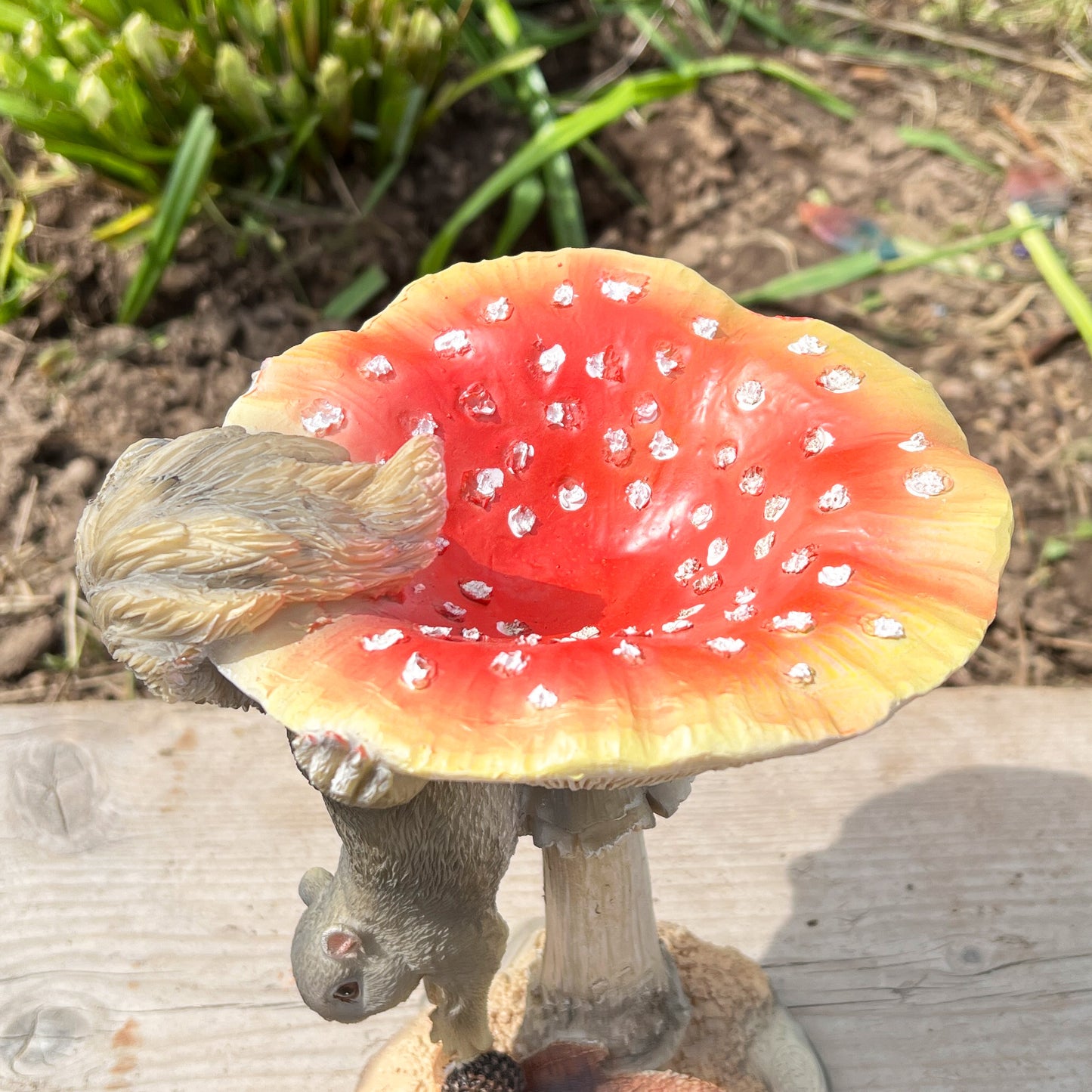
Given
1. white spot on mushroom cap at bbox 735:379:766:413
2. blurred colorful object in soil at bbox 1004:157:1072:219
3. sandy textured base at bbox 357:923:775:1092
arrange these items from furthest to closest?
blurred colorful object in soil at bbox 1004:157:1072:219, sandy textured base at bbox 357:923:775:1092, white spot on mushroom cap at bbox 735:379:766:413

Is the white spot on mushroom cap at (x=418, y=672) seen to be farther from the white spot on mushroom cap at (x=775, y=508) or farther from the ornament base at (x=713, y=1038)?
the ornament base at (x=713, y=1038)

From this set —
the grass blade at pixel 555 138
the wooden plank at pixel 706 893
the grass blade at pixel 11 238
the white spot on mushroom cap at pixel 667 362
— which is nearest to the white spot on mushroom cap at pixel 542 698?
the white spot on mushroom cap at pixel 667 362

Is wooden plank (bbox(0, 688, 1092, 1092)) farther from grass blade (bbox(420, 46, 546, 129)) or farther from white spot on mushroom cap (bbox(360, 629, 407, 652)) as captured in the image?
grass blade (bbox(420, 46, 546, 129))

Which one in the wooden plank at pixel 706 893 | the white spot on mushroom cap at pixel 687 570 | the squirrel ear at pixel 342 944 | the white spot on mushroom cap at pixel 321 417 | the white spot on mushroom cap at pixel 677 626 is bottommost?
the wooden plank at pixel 706 893

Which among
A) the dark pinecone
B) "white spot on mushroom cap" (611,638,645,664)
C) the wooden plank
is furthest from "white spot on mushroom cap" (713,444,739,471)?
the wooden plank

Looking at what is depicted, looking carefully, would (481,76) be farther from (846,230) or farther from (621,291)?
(621,291)

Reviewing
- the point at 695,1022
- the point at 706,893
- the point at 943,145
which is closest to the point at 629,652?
the point at 695,1022
